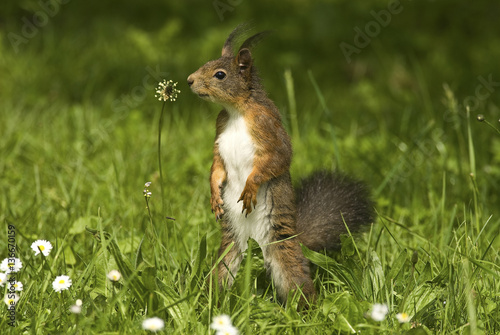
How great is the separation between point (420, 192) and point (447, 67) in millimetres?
2827

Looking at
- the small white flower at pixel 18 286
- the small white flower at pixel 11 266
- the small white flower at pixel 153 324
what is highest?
the small white flower at pixel 11 266

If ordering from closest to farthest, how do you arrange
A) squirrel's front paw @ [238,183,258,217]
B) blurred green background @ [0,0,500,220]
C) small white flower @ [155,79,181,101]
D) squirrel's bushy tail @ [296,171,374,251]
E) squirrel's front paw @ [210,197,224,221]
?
1. small white flower @ [155,79,181,101]
2. squirrel's front paw @ [238,183,258,217]
3. squirrel's front paw @ [210,197,224,221]
4. squirrel's bushy tail @ [296,171,374,251]
5. blurred green background @ [0,0,500,220]

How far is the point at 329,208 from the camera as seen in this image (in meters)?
3.06

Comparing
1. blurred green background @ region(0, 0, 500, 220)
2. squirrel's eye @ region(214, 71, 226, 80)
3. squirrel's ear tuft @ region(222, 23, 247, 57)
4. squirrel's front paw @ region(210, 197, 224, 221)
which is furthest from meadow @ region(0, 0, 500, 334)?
squirrel's eye @ region(214, 71, 226, 80)

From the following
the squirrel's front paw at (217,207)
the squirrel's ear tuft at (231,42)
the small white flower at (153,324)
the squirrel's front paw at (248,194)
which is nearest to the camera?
the small white flower at (153,324)

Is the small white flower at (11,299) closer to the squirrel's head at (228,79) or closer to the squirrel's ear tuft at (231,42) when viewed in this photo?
the squirrel's head at (228,79)

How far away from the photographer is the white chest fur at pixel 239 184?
8.82 feet

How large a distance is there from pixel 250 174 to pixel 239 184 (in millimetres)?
126

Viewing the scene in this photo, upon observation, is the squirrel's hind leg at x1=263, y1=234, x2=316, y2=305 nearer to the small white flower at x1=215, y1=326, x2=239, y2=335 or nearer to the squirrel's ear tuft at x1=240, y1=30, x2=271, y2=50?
the small white flower at x1=215, y1=326, x2=239, y2=335

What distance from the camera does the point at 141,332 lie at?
7.92 feet

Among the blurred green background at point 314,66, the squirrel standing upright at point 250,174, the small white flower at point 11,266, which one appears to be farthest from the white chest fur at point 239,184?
the blurred green background at point 314,66

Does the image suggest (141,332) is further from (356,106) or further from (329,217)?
(356,106)

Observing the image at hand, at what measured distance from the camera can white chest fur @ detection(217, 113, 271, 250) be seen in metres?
2.69

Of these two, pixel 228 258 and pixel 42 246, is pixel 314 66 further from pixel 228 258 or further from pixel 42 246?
pixel 42 246
